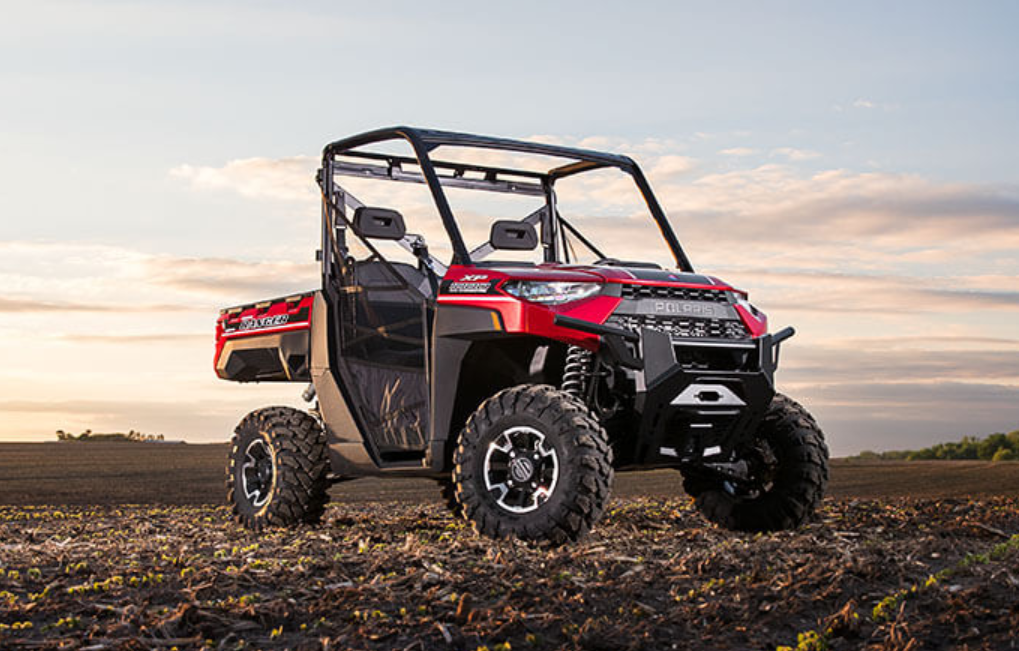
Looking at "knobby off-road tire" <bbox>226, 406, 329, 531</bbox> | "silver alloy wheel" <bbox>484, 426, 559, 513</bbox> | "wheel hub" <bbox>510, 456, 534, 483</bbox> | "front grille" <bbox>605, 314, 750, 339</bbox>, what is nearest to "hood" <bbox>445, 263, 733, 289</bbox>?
"front grille" <bbox>605, 314, 750, 339</bbox>

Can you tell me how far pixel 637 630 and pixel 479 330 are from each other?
11.7 feet

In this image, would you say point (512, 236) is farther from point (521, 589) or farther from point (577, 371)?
point (521, 589)

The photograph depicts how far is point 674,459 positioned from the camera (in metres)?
8.82

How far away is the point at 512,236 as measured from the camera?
10438mm

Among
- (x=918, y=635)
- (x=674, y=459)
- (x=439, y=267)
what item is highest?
(x=439, y=267)

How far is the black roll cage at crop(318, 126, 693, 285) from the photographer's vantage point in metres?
9.58

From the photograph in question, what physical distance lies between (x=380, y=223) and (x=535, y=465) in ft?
8.20

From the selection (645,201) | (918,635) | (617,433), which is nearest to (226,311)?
(645,201)

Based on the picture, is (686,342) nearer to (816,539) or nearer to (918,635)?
(816,539)

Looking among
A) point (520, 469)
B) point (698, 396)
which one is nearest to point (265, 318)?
point (520, 469)

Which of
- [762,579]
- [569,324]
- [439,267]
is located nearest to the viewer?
[762,579]

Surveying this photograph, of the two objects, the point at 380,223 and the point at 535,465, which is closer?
the point at 535,465

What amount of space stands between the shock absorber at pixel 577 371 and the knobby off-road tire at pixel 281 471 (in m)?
3.13

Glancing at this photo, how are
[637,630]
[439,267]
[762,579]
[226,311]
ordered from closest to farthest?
[637,630] → [762,579] → [439,267] → [226,311]
